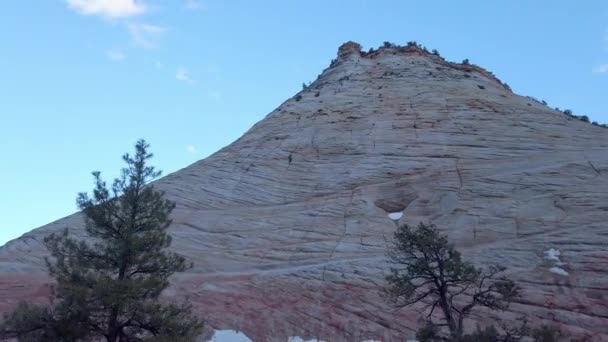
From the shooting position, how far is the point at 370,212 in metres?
28.9

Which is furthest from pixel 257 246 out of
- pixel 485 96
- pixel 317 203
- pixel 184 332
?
pixel 485 96

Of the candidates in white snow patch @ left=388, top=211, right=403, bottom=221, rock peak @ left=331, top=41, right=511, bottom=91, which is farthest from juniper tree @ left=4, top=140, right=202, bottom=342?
rock peak @ left=331, top=41, right=511, bottom=91

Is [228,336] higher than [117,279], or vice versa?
[117,279]

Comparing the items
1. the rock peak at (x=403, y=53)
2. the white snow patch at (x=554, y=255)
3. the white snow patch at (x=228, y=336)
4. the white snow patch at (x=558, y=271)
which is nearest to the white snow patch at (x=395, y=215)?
the white snow patch at (x=554, y=255)

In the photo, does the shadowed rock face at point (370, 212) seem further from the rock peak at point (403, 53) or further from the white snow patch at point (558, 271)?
the rock peak at point (403, 53)

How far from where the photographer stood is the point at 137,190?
65.6 ft

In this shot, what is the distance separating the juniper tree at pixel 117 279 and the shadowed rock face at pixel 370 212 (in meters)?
3.79

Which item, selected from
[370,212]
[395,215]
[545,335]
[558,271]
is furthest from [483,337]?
[370,212]

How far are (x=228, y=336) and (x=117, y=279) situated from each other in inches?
178

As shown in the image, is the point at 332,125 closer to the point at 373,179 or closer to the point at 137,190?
the point at 373,179

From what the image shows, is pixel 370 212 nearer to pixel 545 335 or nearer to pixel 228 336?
pixel 228 336

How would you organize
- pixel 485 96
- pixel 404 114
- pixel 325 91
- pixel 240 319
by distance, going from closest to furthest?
pixel 240 319 < pixel 404 114 < pixel 485 96 < pixel 325 91

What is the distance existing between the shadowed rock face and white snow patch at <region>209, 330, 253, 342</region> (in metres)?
0.40

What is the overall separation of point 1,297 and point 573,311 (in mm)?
18301
